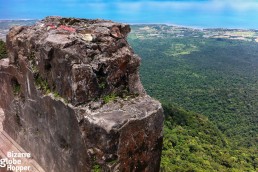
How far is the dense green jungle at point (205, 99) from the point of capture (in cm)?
2292

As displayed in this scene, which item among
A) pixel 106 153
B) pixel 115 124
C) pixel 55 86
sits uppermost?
pixel 55 86

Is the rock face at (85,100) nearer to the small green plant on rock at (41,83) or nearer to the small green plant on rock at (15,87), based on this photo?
the small green plant on rock at (41,83)

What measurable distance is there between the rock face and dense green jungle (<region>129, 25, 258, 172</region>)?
968cm

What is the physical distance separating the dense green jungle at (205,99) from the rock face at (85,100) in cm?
968

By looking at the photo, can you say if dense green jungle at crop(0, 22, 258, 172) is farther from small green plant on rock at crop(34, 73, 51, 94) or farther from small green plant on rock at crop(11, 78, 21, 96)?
small green plant on rock at crop(34, 73, 51, 94)

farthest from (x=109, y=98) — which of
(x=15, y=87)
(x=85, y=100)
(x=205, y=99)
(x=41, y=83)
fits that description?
(x=205, y=99)

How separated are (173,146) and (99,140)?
20.2 metres

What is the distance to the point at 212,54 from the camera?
9694 cm

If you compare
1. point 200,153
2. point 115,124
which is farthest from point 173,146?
point 115,124

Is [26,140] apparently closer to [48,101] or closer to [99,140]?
[48,101]

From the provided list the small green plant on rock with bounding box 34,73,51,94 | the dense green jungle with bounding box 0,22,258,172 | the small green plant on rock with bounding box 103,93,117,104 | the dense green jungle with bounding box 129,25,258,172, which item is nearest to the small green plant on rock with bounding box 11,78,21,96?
the small green plant on rock with bounding box 34,73,51,94

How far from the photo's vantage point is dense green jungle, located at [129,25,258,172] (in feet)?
75.2

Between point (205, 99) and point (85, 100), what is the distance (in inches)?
1905

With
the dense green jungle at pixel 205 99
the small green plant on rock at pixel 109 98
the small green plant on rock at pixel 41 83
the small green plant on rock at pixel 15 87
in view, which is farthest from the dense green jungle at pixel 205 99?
the small green plant on rock at pixel 109 98
